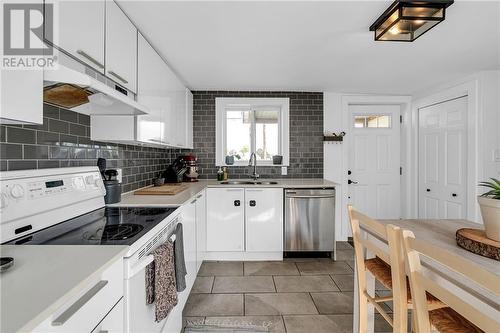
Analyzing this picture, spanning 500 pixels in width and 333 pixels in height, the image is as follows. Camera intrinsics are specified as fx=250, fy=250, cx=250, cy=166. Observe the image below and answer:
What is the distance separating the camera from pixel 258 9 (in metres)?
1.64

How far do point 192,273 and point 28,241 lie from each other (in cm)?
144

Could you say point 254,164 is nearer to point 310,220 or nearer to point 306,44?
point 310,220

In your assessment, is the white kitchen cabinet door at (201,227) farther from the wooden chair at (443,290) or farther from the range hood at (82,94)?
the wooden chair at (443,290)

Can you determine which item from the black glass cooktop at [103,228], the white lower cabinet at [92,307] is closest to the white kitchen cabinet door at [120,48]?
the black glass cooktop at [103,228]

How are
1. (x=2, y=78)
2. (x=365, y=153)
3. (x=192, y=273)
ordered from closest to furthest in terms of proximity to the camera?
(x=2, y=78), (x=192, y=273), (x=365, y=153)

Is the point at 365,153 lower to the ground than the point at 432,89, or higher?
lower

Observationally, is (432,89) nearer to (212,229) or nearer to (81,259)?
A: (212,229)

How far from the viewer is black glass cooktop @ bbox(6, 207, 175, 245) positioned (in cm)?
107

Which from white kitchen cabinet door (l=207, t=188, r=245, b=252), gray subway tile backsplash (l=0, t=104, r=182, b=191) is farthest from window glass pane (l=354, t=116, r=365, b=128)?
gray subway tile backsplash (l=0, t=104, r=182, b=191)

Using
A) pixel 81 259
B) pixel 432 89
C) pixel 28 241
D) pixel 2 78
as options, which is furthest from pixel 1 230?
pixel 432 89

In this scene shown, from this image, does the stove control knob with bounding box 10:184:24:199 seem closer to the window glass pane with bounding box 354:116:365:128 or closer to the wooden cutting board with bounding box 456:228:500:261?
the wooden cutting board with bounding box 456:228:500:261

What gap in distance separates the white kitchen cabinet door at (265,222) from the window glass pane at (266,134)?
0.84 meters

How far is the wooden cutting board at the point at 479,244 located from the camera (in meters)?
1.04

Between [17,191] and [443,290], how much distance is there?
1754mm
